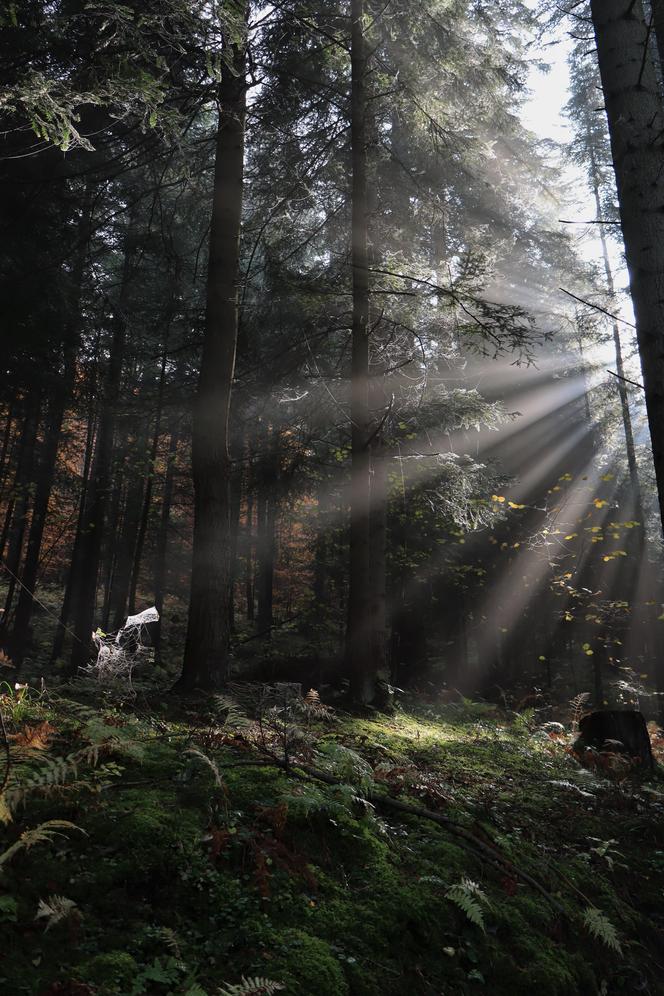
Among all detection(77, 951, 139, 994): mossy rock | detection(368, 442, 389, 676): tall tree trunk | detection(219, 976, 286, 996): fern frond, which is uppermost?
detection(368, 442, 389, 676): tall tree trunk

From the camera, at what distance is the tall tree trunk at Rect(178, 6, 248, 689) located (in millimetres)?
7449

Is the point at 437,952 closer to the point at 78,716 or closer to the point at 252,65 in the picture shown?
the point at 78,716

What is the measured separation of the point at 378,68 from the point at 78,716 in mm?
11071

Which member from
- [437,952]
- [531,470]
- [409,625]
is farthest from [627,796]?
[531,470]

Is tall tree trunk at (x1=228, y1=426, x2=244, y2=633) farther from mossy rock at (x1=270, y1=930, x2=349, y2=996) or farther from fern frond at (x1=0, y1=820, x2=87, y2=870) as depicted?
mossy rock at (x1=270, y1=930, x2=349, y2=996)

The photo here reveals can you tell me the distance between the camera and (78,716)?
4660 millimetres

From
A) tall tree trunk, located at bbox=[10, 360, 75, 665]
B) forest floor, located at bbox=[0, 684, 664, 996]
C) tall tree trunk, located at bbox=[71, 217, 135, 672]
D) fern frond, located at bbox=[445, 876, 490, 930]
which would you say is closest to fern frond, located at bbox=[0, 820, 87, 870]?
forest floor, located at bbox=[0, 684, 664, 996]

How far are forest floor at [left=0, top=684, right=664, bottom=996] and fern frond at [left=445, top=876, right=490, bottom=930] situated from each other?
0.01m

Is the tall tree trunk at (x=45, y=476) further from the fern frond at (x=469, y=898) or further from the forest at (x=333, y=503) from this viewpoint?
the fern frond at (x=469, y=898)

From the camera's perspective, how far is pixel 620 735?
305 inches

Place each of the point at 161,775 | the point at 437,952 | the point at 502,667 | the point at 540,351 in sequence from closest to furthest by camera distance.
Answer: the point at 437,952 → the point at 161,775 → the point at 502,667 → the point at 540,351

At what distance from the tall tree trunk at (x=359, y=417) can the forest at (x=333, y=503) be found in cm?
7

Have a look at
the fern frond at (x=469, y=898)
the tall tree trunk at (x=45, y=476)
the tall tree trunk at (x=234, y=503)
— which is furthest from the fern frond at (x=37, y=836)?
the tall tree trunk at (x=45, y=476)

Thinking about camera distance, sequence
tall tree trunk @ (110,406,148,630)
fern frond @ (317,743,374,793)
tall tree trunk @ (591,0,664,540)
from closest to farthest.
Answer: fern frond @ (317,743,374,793) → tall tree trunk @ (591,0,664,540) → tall tree trunk @ (110,406,148,630)
